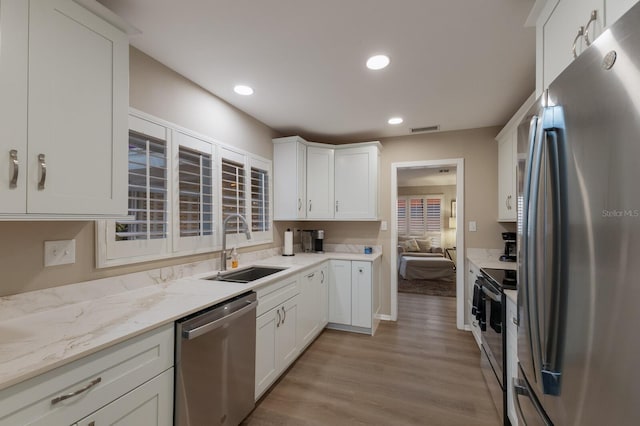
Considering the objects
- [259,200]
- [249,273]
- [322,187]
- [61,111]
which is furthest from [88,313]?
[322,187]

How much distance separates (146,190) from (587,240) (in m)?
2.21

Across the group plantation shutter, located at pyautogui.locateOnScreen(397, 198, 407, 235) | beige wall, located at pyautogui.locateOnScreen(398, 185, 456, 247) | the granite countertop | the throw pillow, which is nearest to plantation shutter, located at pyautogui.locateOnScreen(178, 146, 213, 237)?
the granite countertop

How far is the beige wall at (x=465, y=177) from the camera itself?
3.51 m

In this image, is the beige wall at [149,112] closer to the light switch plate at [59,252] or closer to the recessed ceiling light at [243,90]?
the light switch plate at [59,252]

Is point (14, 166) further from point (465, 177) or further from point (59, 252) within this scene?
point (465, 177)

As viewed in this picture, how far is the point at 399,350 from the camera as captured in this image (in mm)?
3006

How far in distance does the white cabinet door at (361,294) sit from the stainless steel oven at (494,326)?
118cm

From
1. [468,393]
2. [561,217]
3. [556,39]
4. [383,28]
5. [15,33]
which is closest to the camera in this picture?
[561,217]

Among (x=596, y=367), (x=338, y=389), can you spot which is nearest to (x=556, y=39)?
(x=596, y=367)

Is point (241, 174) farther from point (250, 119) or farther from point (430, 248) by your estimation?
point (430, 248)

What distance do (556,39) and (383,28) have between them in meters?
0.87

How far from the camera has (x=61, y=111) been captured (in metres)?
1.22

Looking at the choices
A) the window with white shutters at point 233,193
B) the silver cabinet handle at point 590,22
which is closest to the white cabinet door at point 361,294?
the window with white shutters at point 233,193

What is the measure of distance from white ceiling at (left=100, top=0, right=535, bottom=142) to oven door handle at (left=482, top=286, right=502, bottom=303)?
1.67m
